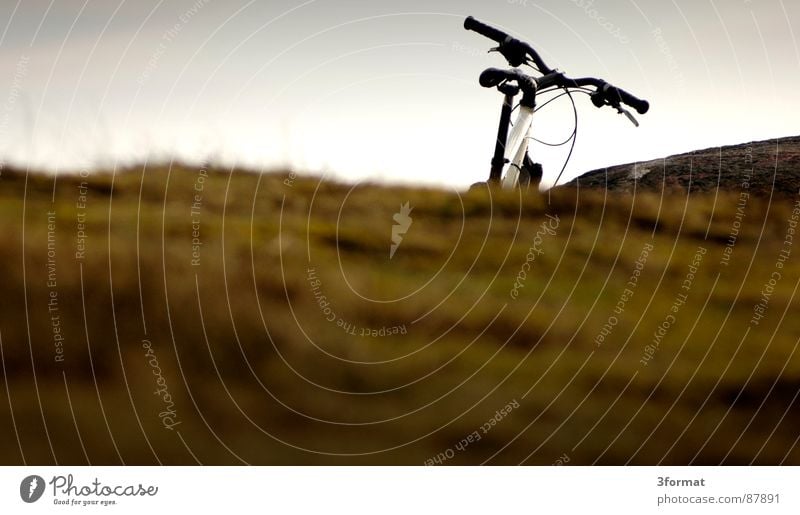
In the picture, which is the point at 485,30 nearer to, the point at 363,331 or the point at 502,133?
the point at 502,133

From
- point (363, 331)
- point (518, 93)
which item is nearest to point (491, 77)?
point (518, 93)

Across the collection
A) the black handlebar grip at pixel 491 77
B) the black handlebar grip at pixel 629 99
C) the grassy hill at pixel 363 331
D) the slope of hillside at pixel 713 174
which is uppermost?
the black handlebar grip at pixel 491 77

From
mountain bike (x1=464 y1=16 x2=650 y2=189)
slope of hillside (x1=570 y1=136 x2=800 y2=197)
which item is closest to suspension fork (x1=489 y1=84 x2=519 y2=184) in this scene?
mountain bike (x1=464 y1=16 x2=650 y2=189)

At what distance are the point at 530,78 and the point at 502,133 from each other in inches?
16.6

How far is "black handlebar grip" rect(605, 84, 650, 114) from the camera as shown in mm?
5898

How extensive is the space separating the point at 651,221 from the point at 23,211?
439 cm

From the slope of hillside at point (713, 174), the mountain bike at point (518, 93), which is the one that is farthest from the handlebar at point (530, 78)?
the slope of hillside at point (713, 174)

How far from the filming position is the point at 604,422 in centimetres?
473

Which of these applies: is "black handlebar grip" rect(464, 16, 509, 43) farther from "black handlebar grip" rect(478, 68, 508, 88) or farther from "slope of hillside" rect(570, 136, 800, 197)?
"slope of hillside" rect(570, 136, 800, 197)

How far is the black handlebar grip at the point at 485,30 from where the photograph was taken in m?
5.70

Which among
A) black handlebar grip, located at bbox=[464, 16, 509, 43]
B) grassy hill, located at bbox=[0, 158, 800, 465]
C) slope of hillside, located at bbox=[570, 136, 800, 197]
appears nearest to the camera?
grassy hill, located at bbox=[0, 158, 800, 465]

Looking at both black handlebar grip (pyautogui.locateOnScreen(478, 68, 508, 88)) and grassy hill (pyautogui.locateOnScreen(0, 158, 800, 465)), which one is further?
black handlebar grip (pyautogui.locateOnScreen(478, 68, 508, 88))

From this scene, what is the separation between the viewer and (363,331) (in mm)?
4449

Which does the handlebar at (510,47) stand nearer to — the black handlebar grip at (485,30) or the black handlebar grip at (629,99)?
the black handlebar grip at (485,30)
